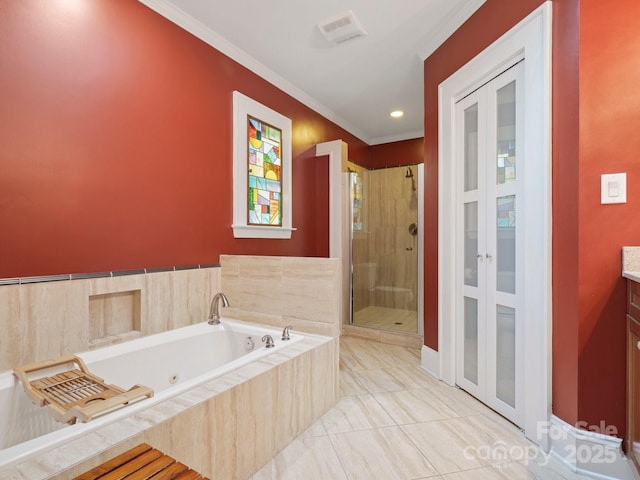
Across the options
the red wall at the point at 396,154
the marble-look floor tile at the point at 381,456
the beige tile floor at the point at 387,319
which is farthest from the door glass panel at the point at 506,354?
the red wall at the point at 396,154

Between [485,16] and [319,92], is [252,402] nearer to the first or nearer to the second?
[485,16]

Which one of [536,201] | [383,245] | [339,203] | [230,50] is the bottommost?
[383,245]

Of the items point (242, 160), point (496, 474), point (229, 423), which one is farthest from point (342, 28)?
point (496, 474)

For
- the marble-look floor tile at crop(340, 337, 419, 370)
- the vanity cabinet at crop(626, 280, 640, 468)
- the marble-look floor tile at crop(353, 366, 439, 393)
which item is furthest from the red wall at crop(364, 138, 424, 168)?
the vanity cabinet at crop(626, 280, 640, 468)

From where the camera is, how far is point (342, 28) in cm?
228

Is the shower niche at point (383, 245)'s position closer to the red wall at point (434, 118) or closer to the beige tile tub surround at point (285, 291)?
the red wall at point (434, 118)

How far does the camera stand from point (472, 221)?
7.08 ft

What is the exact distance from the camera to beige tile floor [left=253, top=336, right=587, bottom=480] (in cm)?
142

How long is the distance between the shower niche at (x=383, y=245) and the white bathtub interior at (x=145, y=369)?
185 centimetres

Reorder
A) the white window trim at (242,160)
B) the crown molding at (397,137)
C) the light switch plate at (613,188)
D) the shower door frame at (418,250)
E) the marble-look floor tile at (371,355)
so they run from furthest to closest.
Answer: the crown molding at (397,137) → the shower door frame at (418,250) → the marble-look floor tile at (371,355) → the white window trim at (242,160) → the light switch plate at (613,188)

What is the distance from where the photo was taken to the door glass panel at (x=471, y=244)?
83.7 inches

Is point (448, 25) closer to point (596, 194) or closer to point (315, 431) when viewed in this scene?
point (596, 194)

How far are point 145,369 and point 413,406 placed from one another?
5.27 ft

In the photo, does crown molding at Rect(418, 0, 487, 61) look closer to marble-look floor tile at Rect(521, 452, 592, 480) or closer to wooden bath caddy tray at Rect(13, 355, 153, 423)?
marble-look floor tile at Rect(521, 452, 592, 480)
